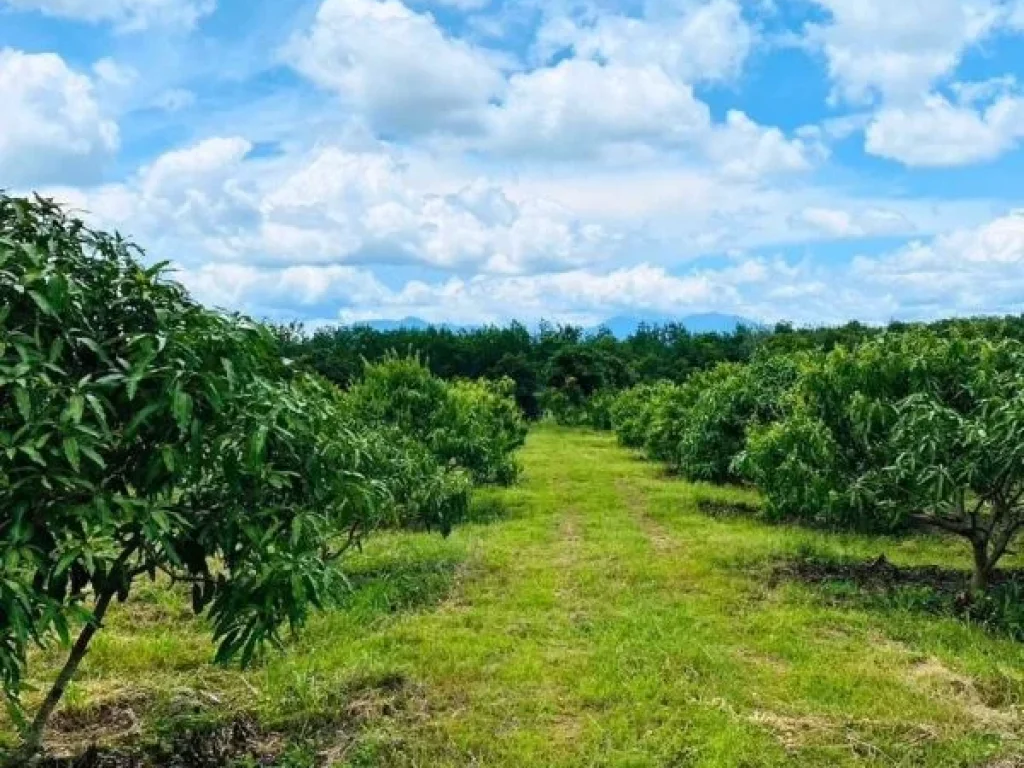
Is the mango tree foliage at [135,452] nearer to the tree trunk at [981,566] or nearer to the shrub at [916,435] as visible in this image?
the shrub at [916,435]

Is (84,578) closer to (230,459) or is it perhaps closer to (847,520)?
(230,459)

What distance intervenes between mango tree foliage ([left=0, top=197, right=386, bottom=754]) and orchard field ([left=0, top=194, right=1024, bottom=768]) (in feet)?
0.06

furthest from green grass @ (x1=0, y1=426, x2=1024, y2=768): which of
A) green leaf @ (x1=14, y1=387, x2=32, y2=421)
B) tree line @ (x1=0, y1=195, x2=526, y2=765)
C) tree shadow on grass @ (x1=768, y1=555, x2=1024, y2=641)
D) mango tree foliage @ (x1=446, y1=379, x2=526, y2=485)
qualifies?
mango tree foliage @ (x1=446, y1=379, x2=526, y2=485)

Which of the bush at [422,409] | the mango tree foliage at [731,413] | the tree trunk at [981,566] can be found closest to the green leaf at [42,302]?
the tree trunk at [981,566]

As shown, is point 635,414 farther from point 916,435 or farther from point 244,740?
point 244,740

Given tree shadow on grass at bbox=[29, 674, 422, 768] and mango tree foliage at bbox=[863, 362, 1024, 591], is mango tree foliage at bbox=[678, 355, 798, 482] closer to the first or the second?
mango tree foliage at bbox=[863, 362, 1024, 591]

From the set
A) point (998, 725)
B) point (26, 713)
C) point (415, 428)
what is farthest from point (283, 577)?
point (415, 428)

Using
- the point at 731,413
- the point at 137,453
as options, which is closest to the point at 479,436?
the point at 731,413

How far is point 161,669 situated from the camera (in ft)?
23.6

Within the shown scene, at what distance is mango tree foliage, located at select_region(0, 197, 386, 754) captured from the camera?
11.7ft

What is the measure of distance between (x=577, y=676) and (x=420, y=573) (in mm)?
3730

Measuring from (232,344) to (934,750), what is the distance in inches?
184

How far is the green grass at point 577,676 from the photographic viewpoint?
18.7ft

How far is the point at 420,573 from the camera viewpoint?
10289 mm
